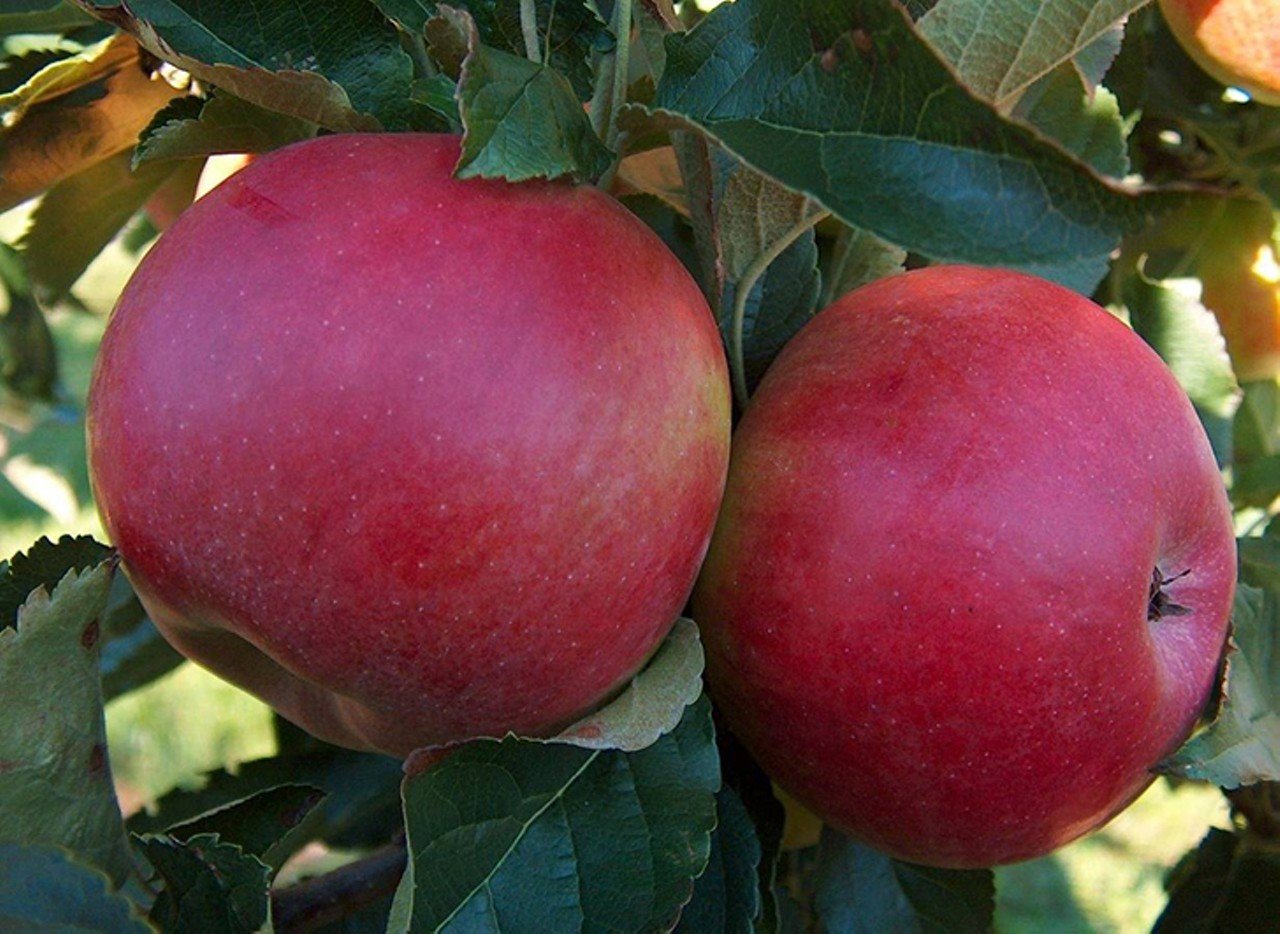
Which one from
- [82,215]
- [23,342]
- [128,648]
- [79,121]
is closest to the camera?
[79,121]

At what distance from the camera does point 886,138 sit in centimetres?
69

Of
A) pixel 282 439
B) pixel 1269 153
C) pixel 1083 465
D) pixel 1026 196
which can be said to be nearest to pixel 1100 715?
pixel 1083 465

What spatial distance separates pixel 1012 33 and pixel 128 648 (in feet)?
3.12

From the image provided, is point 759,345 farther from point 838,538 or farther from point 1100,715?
point 1100,715

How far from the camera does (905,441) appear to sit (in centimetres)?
81

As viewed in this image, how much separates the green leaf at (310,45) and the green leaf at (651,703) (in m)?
0.36

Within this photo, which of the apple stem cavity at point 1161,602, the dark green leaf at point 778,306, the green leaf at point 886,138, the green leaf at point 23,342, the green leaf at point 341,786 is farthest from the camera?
the green leaf at point 23,342

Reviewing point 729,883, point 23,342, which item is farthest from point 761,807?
point 23,342

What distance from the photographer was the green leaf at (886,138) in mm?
637

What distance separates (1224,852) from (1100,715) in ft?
1.94

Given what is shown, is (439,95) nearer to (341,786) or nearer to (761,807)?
(761,807)

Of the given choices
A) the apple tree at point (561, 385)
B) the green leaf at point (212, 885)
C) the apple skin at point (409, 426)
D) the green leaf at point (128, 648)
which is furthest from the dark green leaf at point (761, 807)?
the green leaf at point (128, 648)

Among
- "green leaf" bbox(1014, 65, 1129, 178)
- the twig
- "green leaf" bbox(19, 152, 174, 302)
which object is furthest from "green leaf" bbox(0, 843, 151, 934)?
"green leaf" bbox(1014, 65, 1129, 178)

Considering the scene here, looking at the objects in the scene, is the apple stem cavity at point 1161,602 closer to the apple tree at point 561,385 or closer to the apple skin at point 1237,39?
the apple tree at point 561,385
